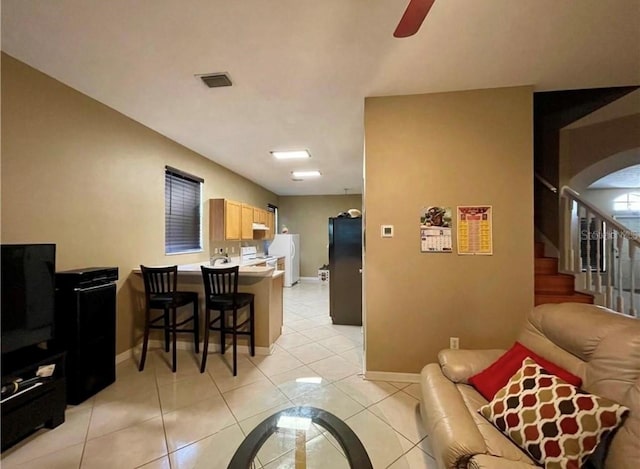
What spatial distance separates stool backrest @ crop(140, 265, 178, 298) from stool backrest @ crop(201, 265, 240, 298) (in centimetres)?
30

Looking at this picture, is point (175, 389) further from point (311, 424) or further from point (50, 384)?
point (311, 424)

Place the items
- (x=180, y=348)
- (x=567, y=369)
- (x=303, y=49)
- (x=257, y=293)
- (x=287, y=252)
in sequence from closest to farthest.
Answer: (x=567, y=369)
(x=303, y=49)
(x=257, y=293)
(x=180, y=348)
(x=287, y=252)

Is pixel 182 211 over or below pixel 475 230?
over

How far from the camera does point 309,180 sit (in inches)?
260

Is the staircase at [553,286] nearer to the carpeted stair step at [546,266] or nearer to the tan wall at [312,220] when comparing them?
the carpeted stair step at [546,266]

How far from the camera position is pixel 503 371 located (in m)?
1.67

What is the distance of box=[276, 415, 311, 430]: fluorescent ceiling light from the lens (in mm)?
1511

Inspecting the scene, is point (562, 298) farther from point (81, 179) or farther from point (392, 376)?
point (81, 179)

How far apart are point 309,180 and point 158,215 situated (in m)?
3.66

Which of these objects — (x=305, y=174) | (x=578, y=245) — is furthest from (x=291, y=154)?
(x=578, y=245)

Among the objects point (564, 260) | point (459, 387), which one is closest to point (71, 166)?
point (459, 387)

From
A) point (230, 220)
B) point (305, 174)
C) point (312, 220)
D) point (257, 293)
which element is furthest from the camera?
point (312, 220)

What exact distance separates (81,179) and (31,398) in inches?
71.2

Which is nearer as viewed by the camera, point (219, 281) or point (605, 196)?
point (219, 281)
